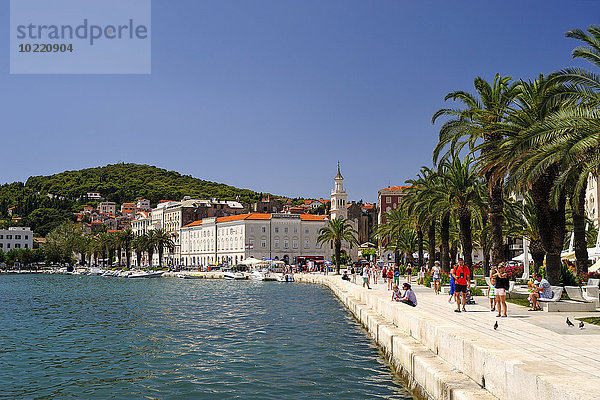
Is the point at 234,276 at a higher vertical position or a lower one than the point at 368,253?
lower

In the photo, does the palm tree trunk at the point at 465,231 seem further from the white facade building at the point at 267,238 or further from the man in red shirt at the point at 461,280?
the white facade building at the point at 267,238

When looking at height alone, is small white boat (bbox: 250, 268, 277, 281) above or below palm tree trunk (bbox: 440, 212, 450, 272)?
below

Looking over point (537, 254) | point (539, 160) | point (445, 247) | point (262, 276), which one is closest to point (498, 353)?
point (539, 160)

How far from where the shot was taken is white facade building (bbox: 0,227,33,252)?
17650 cm

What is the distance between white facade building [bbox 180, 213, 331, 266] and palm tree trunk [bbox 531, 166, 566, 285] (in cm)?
10200

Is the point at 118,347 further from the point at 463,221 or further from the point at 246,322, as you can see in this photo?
the point at 463,221

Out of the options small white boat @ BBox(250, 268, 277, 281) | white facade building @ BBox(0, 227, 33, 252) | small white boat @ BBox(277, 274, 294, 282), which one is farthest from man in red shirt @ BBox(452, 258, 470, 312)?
white facade building @ BBox(0, 227, 33, 252)

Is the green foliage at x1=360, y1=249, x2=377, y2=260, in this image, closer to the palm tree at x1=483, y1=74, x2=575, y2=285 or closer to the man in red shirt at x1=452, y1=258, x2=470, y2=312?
the palm tree at x1=483, y1=74, x2=575, y2=285

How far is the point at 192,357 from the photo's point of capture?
19984 mm

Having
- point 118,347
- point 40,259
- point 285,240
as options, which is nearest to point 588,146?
point 118,347

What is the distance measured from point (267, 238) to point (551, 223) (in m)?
105

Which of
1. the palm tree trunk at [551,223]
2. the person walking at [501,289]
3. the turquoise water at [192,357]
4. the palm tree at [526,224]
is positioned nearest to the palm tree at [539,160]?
the palm tree trunk at [551,223]

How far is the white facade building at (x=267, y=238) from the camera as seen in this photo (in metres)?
125

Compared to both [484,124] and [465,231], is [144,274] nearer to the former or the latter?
[465,231]
